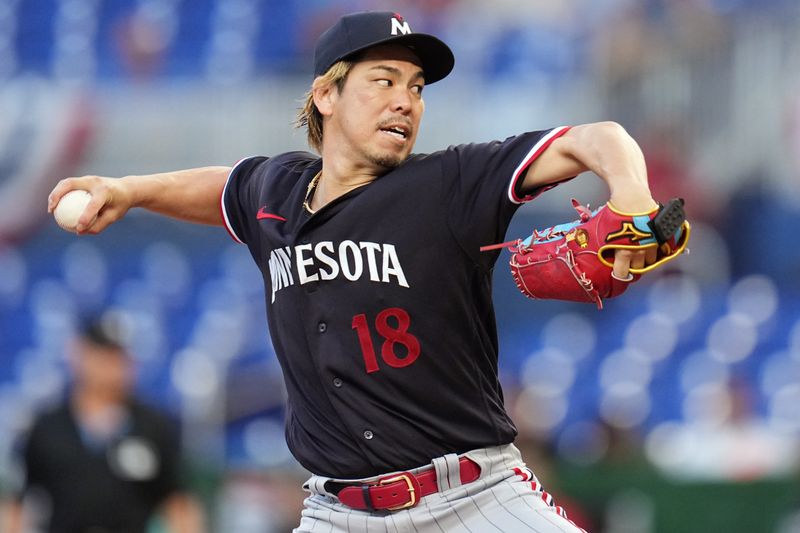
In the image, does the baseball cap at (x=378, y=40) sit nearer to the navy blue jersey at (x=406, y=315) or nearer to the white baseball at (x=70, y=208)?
the navy blue jersey at (x=406, y=315)

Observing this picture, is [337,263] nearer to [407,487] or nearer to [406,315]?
[406,315]

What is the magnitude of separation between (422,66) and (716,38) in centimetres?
683

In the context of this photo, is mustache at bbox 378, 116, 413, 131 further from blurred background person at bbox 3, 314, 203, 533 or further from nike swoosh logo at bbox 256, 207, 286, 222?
blurred background person at bbox 3, 314, 203, 533

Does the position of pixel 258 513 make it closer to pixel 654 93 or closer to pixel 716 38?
pixel 654 93

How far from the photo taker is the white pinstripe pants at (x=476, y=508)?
322cm

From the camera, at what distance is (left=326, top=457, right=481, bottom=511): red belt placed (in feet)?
10.6

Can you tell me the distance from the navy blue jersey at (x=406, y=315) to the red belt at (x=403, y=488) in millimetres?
36

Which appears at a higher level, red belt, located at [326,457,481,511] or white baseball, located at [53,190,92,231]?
white baseball, located at [53,190,92,231]

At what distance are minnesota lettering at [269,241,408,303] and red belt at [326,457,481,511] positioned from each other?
0.51 metres

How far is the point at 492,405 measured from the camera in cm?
336

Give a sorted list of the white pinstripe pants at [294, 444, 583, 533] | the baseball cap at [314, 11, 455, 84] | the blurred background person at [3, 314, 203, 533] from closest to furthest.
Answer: the white pinstripe pants at [294, 444, 583, 533], the baseball cap at [314, 11, 455, 84], the blurred background person at [3, 314, 203, 533]

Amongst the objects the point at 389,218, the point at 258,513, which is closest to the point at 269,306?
the point at 389,218

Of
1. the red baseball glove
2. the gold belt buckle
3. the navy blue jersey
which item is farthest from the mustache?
the gold belt buckle

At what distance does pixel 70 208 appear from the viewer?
11.4 ft
